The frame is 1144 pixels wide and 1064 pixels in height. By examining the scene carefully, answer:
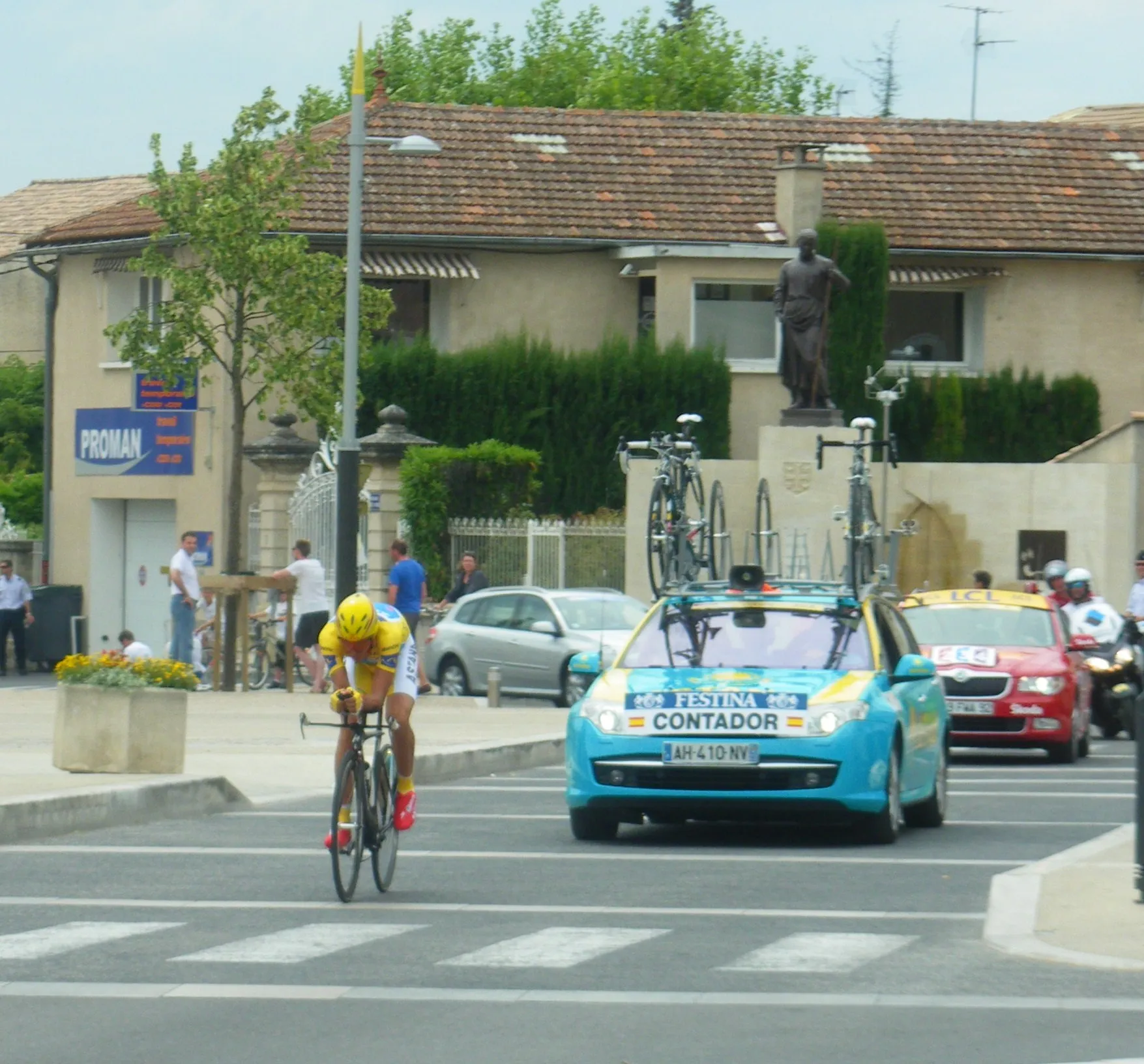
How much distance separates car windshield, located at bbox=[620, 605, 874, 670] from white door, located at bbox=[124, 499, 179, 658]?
1083 inches

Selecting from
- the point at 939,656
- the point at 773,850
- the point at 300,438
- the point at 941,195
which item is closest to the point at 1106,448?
the point at 941,195

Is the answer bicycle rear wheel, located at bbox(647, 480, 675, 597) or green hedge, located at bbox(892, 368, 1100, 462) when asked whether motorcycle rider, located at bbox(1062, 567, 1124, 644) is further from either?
green hedge, located at bbox(892, 368, 1100, 462)

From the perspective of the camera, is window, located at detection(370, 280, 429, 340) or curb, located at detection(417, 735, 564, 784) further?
window, located at detection(370, 280, 429, 340)

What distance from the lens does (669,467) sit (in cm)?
2506

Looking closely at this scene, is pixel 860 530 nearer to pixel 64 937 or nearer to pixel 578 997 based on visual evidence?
pixel 64 937

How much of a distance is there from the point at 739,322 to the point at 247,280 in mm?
8677

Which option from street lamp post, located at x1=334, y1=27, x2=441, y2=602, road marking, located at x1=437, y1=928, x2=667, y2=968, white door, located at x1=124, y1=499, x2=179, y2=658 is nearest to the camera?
road marking, located at x1=437, y1=928, x2=667, y2=968

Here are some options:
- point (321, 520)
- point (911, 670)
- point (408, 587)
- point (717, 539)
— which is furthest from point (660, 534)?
point (321, 520)

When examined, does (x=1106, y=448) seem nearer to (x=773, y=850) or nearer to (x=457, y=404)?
(x=457, y=404)

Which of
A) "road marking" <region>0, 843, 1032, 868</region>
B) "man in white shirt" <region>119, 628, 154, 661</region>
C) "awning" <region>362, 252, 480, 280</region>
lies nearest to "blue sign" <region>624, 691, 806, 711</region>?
"road marking" <region>0, 843, 1032, 868</region>

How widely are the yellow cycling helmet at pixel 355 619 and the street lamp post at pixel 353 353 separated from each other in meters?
13.8

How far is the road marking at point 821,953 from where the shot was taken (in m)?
9.55

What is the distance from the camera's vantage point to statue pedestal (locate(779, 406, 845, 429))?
33719 millimetres

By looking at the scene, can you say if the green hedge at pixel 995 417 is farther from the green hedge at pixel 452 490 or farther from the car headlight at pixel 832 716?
the car headlight at pixel 832 716
